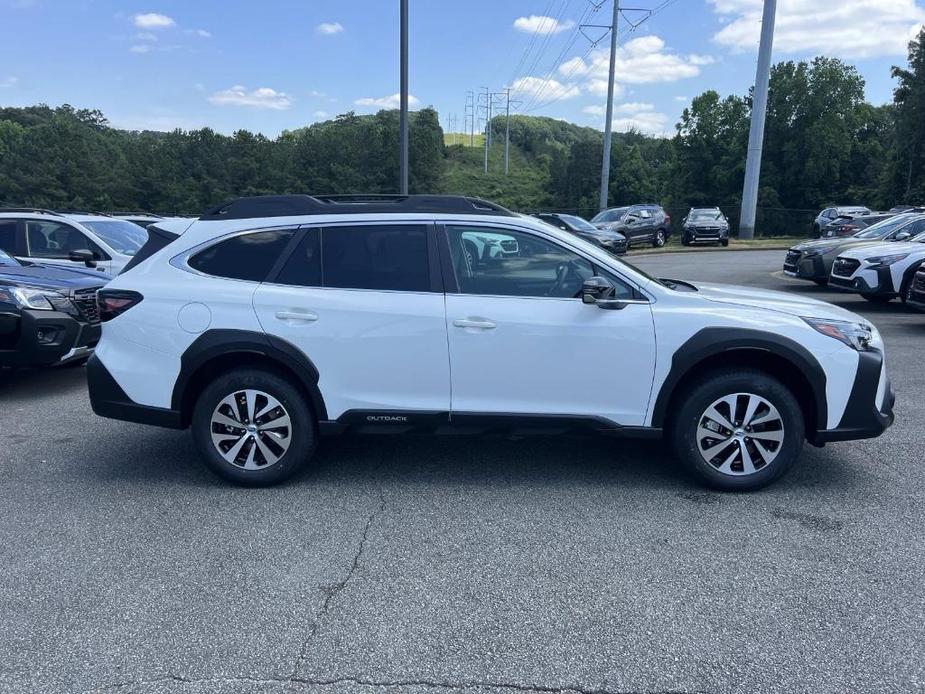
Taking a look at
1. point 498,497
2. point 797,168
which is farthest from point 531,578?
point 797,168

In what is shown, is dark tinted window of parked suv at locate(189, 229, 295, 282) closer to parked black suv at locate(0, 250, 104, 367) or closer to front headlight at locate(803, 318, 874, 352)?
parked black suv at locate(0, 250, 104, 367)

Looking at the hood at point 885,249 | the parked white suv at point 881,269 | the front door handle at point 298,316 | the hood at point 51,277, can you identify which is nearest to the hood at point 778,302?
the front door handle at point 298,316

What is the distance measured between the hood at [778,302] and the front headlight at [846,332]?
56mm

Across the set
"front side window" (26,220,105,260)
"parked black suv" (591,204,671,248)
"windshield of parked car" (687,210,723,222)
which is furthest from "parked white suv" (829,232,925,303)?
"windshield of parked car" (687,210,723,222)

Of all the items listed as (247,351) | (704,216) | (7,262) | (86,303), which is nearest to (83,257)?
(7,262)

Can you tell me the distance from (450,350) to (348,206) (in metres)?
1.18

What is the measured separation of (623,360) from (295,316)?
78.5 inches

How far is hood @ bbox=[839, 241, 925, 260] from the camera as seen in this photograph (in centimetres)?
1147

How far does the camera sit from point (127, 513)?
4.23 m

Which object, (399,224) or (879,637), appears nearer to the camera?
(879,637)

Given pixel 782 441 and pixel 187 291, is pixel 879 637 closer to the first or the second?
pixel 782 441

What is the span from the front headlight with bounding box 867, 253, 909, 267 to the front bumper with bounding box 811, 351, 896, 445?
8.17 metres

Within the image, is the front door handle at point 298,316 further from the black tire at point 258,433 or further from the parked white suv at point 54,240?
the parked white suv at point 54,240

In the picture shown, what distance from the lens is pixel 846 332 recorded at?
14.4ft
